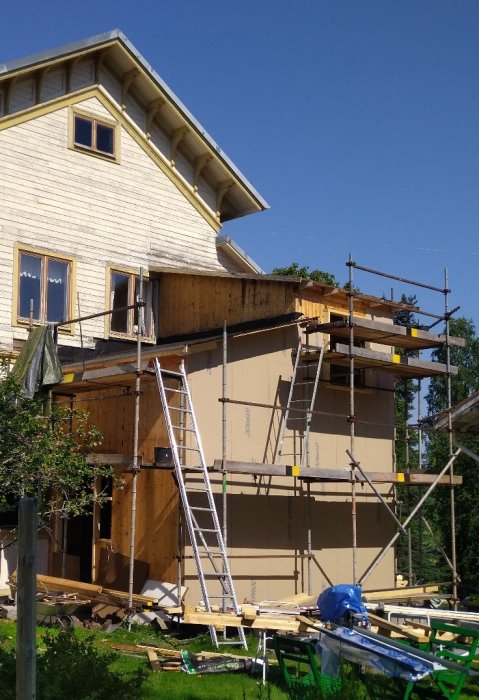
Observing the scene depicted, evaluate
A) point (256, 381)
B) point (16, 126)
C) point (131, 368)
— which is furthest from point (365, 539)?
point (16, 126)

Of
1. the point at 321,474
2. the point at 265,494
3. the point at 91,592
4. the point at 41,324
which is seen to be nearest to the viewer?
the point at 91,592

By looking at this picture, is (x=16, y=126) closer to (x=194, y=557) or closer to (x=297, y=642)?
(x=194, y=557)

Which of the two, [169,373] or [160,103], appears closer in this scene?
[169,373]

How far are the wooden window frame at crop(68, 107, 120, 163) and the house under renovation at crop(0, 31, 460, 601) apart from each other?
4cm

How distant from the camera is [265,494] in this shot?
18953 millimetres

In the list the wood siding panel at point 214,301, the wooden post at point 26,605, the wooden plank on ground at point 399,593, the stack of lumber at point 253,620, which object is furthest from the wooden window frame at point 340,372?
the wooden post at point 26,605

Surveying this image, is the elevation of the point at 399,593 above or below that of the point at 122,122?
below

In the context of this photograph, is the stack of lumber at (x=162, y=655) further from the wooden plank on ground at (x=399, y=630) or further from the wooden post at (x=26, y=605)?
the wooden post at (x=26, y=605)

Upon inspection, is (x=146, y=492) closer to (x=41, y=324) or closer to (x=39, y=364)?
(x=39, y=364)

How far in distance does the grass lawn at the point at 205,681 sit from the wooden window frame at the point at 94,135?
11.6 metres

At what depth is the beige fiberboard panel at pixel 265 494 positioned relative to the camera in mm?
18094

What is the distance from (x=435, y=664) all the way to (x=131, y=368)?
9024mm

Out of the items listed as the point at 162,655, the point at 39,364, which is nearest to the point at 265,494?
the point at 39,364

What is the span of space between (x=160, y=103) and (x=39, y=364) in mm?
9297
